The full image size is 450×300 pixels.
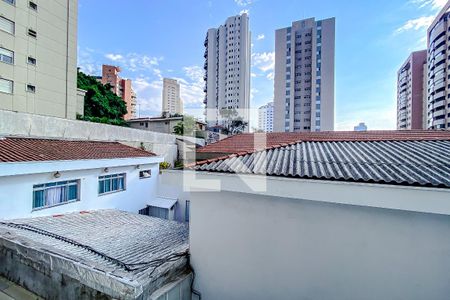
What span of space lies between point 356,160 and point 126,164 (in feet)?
31.9

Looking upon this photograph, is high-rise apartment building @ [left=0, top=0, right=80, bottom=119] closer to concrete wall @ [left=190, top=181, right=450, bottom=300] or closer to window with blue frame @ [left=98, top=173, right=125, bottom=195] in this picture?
window with blue frame @ [left=98, top=173, right=125, bottom=195]

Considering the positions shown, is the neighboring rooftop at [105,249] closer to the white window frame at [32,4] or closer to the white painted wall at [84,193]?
the white painted wall at [84,193]

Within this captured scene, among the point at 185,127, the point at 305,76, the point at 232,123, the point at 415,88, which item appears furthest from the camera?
the point at 415,88

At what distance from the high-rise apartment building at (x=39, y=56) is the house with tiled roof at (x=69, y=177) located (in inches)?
391

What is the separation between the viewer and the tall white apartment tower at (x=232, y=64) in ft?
208

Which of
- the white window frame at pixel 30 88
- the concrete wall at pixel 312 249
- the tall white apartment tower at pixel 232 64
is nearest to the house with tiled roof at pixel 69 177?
the concrete wall at pixel 312 249

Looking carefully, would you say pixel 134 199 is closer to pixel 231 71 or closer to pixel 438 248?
pixel 438 248

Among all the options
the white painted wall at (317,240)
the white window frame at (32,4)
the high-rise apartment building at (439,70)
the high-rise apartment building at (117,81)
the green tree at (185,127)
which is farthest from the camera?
the high-rise apartment building at (117,81)

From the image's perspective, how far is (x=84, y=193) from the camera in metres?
8.68

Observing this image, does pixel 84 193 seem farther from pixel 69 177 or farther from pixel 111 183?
pixel 111 183

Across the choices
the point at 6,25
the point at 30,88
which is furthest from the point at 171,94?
the point at 6,25

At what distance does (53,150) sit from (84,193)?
2.07m

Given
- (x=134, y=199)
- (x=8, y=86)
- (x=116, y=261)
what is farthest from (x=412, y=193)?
(x=8, y=86)

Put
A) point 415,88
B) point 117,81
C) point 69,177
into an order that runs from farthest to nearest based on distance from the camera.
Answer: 1. point 117,81
2. point 415,88
3. point 69,177
